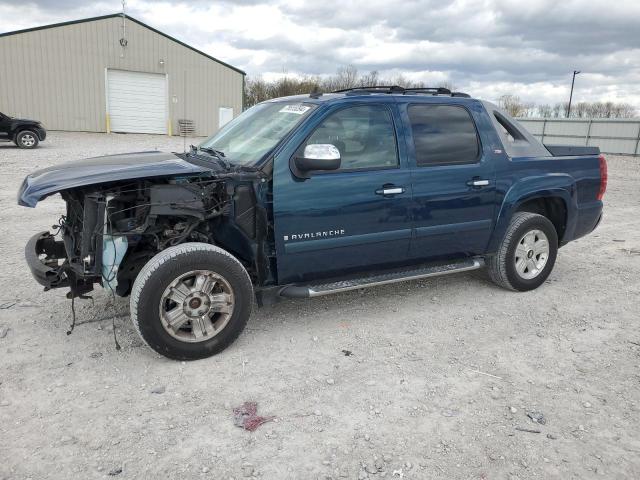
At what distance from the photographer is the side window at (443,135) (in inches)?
167

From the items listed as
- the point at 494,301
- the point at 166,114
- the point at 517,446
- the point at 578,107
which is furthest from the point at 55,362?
the point at 578,107

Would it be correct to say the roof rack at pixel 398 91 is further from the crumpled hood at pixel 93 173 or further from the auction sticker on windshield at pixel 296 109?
the crumpled hood at pixel 93 173

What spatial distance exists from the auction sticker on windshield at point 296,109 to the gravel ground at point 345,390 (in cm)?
170

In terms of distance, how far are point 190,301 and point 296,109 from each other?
1738 mm

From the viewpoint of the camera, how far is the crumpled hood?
10.3 ft

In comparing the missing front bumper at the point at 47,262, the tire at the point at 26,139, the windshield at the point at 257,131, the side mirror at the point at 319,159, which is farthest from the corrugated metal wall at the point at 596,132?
the missing front bumper at the point at 47,262

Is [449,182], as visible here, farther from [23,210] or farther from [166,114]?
[166,114]

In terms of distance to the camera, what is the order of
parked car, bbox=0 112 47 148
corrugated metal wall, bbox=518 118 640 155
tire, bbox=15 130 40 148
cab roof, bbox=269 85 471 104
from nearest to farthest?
1. cab roof, bbox=269 85 471 104
2. parked car, bbox=0 112 47 148
3. tire, bbox=15 130 40 148
4. corrugated metal wall, bbox=518 118 640 155

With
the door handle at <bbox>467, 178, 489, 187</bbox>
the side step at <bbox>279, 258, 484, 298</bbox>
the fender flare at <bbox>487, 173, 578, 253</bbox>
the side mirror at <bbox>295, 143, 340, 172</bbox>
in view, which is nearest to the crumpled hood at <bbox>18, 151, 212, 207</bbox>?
the side mirror at <bbox>295, 143, 340, 172</bbox>

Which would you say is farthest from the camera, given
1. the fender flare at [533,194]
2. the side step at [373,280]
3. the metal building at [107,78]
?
the metal building at [107,78]

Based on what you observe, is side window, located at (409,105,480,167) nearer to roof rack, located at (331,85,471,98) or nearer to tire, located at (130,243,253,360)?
roof rack, located at (331,85,471,98)

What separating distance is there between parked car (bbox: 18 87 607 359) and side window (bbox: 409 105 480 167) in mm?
13

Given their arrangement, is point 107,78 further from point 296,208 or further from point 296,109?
point 296,208

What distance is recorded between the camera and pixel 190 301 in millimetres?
3441
